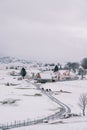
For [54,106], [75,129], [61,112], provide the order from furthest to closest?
[54,106]
[61,112]
[75,129]

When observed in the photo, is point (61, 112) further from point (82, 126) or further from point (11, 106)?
point (82, 126)

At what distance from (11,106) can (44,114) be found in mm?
10232

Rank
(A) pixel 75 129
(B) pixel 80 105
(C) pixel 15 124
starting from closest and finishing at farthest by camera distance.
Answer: (A) pixel 75 129
(C) pixel 15 124
(B) pixel 80 105

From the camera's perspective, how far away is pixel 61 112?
50.9m

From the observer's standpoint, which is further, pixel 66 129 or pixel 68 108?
pixel 68 108

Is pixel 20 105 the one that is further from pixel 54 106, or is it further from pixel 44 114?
pixel 44 114

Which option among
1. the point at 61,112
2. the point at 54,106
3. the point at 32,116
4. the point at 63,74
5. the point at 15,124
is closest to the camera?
the point at 15,124

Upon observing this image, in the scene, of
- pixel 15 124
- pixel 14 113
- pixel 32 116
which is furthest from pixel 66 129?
pixel 14 113

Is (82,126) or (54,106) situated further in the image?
(54,106)

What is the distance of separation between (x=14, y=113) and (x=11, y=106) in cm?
764

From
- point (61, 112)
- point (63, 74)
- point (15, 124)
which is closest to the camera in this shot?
point (15, 124)

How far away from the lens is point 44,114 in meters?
48.7

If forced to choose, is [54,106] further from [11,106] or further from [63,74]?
[63,74]

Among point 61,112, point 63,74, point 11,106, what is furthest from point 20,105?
point 63,74
